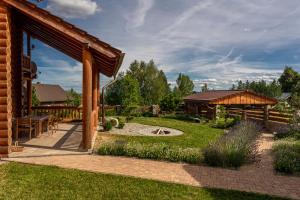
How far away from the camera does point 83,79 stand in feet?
30.6

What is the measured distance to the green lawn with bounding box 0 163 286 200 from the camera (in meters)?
5.96

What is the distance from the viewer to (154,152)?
362 inches

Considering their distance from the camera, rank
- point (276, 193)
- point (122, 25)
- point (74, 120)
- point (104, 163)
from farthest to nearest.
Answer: point (74, 120) < point (122, 25) < point (104, 163) < point (276, 193)

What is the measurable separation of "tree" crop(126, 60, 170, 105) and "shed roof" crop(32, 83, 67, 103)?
1377 centimetres

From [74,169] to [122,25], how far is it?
11.2m

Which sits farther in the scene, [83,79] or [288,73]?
[288,73]

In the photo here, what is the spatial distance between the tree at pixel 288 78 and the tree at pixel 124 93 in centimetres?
5632

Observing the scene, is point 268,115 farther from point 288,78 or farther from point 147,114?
point 288,78

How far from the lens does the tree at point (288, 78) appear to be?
2849 inches

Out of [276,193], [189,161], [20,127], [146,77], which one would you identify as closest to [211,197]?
[276,193]

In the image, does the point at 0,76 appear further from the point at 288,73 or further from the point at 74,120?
the point at 288,73

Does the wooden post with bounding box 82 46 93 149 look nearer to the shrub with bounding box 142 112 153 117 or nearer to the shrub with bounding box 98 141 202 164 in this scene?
the shrub with bounding box 98 141 202 164

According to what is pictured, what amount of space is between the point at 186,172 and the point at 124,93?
70.2ft

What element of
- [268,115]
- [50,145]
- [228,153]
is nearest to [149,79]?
[268,115]
